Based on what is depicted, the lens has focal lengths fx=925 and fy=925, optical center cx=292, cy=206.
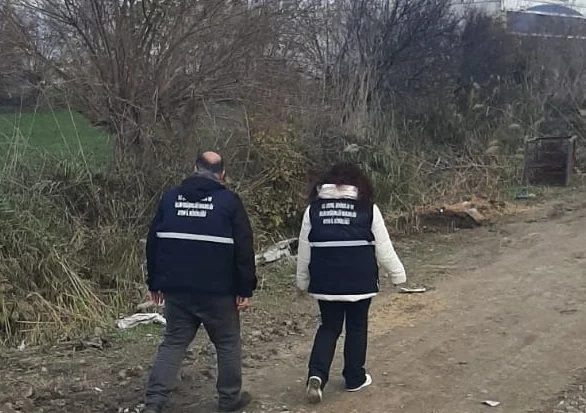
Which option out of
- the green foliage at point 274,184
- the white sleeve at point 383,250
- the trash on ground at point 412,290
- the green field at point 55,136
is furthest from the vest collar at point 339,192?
the green foliage at point 274,184

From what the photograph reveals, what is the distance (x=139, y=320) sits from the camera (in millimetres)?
8242

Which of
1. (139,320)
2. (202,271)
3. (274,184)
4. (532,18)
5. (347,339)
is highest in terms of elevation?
(532,18)

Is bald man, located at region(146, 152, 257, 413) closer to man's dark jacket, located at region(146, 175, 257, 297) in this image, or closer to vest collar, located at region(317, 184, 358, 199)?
man's dark jacket, located at region(146, 175, 257, 297)

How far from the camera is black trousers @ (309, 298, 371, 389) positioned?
6129 millimetres

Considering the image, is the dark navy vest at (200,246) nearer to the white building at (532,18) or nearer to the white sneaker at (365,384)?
the white sneaker at (365,384)

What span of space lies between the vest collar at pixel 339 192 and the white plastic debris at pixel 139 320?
2694 mm

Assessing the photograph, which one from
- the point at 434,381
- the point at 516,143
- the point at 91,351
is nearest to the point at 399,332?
the point at 434,381

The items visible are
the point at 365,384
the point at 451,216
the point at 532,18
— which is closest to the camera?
the point at 365,384

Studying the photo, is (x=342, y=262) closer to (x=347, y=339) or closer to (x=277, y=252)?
(x=347, y=339)

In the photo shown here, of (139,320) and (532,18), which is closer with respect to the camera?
(139,320)

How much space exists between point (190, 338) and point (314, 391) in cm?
88

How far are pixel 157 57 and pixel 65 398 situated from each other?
5599mm

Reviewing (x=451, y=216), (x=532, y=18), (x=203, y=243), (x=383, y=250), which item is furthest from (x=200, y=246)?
(x=532, y=18)

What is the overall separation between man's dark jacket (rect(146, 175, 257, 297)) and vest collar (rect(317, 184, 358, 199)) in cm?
60
